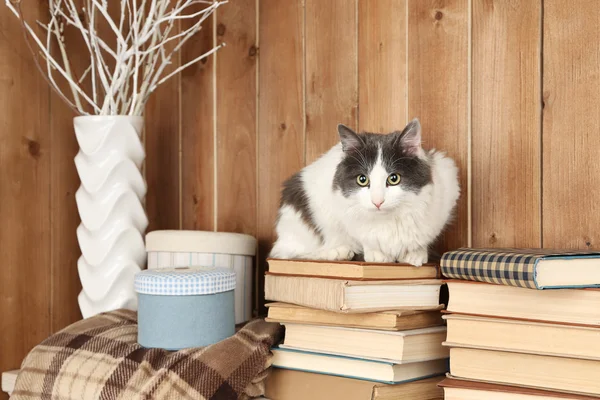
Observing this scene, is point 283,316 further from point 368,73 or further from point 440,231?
point 368,73

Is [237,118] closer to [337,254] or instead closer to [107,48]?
[107,48]

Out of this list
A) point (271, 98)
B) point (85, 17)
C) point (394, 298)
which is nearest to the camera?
point (394, 298)

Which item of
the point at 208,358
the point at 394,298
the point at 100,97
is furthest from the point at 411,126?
the point at 100,97

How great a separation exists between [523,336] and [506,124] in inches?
15.9

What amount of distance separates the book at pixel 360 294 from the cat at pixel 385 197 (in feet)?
0.18

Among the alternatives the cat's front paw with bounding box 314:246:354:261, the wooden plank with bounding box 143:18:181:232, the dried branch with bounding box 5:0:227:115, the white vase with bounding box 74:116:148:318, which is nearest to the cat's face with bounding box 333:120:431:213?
the cat's front paw with bounding box 314:246:354:261

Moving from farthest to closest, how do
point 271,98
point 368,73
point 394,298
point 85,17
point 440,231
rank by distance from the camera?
point 85,17, point 271,98, point 368,73, point 440,231, point 394,298

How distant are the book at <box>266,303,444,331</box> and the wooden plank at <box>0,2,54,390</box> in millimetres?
657

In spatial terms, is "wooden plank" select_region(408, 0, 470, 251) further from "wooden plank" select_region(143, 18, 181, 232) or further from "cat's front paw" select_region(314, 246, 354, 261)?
"wooden plank" select_region(143, 18, 181, 232)

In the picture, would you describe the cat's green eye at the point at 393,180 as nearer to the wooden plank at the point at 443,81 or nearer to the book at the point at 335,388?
the wooden plank at the point at 443,81

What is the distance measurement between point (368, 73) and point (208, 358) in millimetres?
651

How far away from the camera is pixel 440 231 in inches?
46.1

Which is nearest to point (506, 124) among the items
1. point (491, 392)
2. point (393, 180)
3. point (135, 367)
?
point (393, 180)

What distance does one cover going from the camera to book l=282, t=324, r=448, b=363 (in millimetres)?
1017
